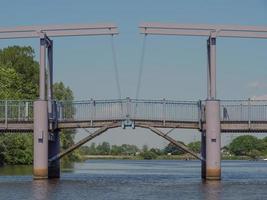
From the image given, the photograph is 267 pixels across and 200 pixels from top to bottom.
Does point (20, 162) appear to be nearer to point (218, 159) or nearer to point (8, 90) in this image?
point (8, 90)

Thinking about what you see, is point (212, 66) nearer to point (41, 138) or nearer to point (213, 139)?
point (213, 139)

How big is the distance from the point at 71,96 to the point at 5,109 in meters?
55.0

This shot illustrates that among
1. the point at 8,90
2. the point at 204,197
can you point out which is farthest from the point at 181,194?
the point at 8,90

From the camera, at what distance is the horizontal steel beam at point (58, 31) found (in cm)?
5431

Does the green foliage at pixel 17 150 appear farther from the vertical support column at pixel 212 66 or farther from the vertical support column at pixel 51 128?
the vertical support column at pixel 212 66

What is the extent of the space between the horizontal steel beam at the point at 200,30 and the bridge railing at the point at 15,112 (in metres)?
10.6

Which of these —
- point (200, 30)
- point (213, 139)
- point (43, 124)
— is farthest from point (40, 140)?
point (200, 30)

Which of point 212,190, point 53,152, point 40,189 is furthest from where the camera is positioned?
point 53,152

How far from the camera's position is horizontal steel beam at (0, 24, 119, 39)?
54.3 meters

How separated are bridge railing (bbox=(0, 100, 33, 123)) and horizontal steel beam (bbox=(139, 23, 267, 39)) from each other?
1056 cm

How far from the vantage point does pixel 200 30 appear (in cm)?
5394

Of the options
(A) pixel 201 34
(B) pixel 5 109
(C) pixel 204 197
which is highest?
(A) pixel 201 34

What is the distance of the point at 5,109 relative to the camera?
56344 millimetres

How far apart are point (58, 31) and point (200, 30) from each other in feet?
31.5
